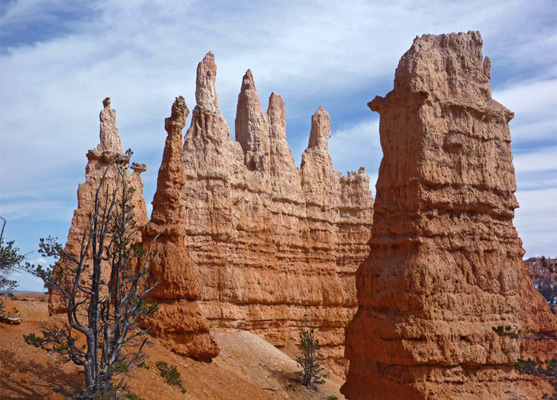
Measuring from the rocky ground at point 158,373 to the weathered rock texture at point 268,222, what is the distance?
3561mm

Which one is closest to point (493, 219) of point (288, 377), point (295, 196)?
point (288, 377)

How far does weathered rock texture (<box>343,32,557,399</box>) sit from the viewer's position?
21.9 m

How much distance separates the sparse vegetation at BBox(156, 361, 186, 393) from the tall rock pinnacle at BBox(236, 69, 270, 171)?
24838 millimetres

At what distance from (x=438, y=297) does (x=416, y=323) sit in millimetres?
1293

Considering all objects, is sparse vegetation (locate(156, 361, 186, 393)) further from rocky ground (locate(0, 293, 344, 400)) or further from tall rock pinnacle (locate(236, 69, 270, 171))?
tall rock pinnacle (locate(236, 69, 270, 171))

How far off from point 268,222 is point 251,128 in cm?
743

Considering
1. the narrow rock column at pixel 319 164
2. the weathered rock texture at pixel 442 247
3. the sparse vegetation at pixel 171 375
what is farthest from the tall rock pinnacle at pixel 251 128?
the sparse vegetation at pixel 171 375

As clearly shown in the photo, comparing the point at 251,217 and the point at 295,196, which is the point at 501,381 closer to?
the point at 251,217

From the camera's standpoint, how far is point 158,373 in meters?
21.0

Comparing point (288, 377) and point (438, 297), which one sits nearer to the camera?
point (438, 297)

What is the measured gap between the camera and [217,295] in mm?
38125

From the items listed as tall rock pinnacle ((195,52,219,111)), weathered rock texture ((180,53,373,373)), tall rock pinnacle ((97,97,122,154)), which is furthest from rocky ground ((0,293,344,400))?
tall rock pinnacle ((195,52,219,111))

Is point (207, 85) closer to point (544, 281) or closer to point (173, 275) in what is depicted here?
point (173, 275)

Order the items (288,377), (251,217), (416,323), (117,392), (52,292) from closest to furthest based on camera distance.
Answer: (117,392) → (416,323) → (52,292) → (288,377) → (251,217)
